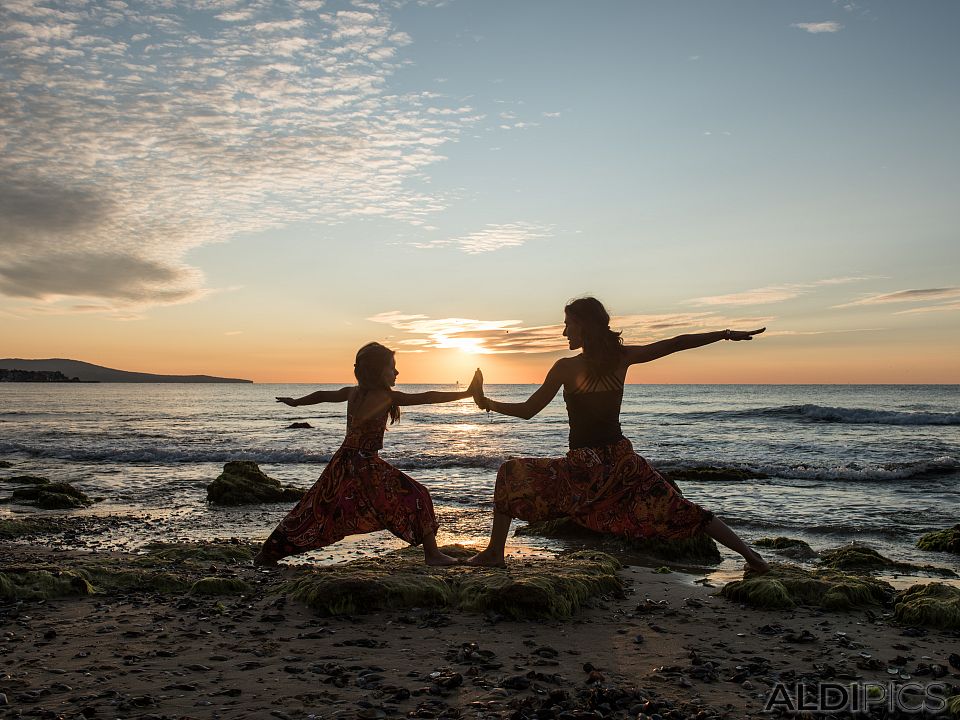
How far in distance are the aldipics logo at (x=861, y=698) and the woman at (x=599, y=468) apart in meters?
2.30

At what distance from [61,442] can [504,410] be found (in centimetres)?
3007

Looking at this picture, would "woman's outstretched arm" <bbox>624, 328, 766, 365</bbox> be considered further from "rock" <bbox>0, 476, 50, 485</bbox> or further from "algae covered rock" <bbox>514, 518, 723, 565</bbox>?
"rock" <bbox>0, 476, 50, 485</bbox>

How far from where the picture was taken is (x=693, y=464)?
2145 cm

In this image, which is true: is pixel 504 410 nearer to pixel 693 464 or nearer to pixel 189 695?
pixel 189 695

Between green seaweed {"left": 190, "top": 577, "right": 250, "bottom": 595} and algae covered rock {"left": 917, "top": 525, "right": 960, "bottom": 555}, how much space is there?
357 inches

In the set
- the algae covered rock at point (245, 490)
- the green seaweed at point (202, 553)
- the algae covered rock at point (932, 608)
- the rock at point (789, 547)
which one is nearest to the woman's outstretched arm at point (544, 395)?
the algae covered rock at point (932, 608)

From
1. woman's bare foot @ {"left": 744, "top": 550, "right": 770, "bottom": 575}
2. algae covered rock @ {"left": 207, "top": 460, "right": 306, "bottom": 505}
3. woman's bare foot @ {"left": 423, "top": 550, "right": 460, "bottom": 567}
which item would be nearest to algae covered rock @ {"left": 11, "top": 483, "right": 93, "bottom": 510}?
algae covered rock @ {"left": 207, "top": 460, "right": 306, "bottom": 505}

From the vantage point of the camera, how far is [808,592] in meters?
5.89

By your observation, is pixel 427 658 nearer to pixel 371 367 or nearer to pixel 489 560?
pixel 489 560

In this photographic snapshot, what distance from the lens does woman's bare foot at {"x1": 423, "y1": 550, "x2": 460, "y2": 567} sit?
268 inches

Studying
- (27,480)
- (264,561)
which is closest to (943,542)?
(264,561)

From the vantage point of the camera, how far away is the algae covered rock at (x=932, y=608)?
5.14 metres

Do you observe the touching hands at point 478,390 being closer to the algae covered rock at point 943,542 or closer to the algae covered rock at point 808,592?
the algae covered rock at point 808,592

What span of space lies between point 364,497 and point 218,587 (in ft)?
5.28
